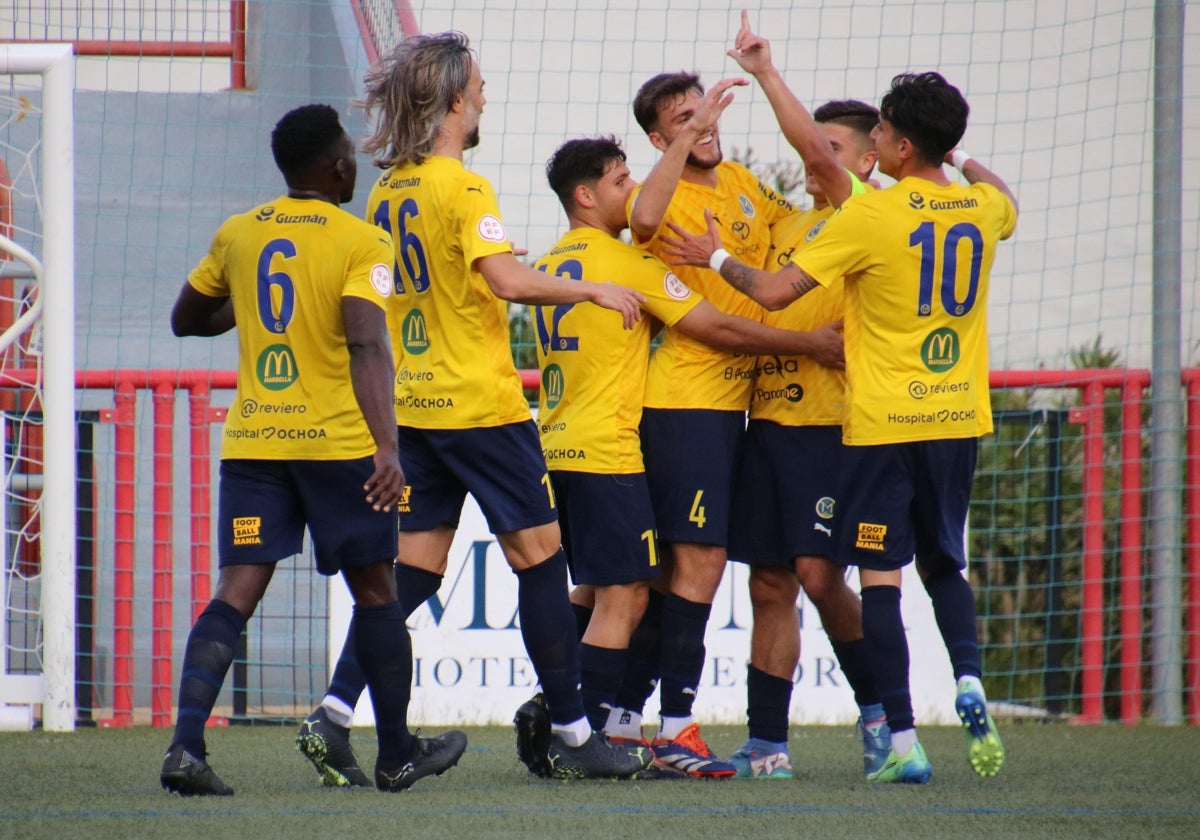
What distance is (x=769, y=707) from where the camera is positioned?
482 centimetres

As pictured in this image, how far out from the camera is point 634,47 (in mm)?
7547

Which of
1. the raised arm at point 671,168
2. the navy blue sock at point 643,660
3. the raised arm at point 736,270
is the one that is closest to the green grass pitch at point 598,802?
the navy blue sock at point 643,660

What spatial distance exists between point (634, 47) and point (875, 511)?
379cm

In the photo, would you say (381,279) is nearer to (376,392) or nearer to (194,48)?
(376,392)

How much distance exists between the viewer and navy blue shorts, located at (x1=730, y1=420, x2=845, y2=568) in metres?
4.71

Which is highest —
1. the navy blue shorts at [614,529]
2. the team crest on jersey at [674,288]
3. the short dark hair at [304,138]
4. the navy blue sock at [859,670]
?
the short dark hair at [304,138]

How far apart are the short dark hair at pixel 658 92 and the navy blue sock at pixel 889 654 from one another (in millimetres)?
1620

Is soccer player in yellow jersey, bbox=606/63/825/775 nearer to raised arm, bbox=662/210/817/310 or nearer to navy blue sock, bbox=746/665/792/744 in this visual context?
raised arm, bbox=662/210/817/310

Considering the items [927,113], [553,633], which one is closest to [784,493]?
[553,633]

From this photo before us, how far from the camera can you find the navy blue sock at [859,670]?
15.8 feet

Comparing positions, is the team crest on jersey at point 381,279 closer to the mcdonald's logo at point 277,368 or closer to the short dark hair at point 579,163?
the mcdonald's logo at point 277,368

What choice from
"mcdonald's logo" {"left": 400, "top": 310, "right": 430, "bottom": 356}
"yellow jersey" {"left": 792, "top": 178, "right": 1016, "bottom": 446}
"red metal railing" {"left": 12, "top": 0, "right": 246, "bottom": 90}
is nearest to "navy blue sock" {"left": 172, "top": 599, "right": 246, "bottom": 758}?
"mcdonald's logo" {"left": 400, "top": 310, "right": 430, "bottom": 356}

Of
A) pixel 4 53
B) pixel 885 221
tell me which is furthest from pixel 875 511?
pixel 4 53

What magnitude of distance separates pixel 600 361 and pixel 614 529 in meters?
0.50
